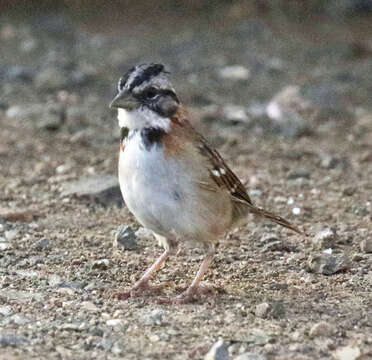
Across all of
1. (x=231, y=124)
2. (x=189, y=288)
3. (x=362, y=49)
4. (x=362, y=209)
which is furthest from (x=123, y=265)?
(x=362, y=49)

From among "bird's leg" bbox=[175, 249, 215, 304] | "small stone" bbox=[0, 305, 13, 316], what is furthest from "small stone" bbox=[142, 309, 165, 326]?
"small stone" bbox=[0, 305, 13, 316]

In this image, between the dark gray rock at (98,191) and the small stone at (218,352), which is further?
the dark gray rock at (98,191)

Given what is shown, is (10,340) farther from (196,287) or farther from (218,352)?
(196,287)

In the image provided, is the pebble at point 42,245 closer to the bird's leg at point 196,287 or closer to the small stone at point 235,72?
the bird's leg at point 196,287

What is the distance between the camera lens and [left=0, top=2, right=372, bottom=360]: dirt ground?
6086 mm

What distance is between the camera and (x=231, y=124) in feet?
37.7

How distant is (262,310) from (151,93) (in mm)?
1546

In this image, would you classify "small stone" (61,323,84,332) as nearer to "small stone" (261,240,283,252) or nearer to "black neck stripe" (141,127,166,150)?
"black neck stripe" (141,127,166,150)

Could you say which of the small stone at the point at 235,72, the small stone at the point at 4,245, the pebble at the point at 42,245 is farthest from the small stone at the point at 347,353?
the small stone at the point at 235,72

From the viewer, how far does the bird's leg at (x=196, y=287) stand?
6.66 m

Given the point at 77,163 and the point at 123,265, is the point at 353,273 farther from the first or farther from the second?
the point at 77,163

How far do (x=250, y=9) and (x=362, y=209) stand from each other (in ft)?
25.1

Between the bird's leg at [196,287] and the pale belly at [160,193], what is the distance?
12.5 inches

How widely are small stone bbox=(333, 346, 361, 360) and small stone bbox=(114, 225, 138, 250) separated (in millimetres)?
2432
